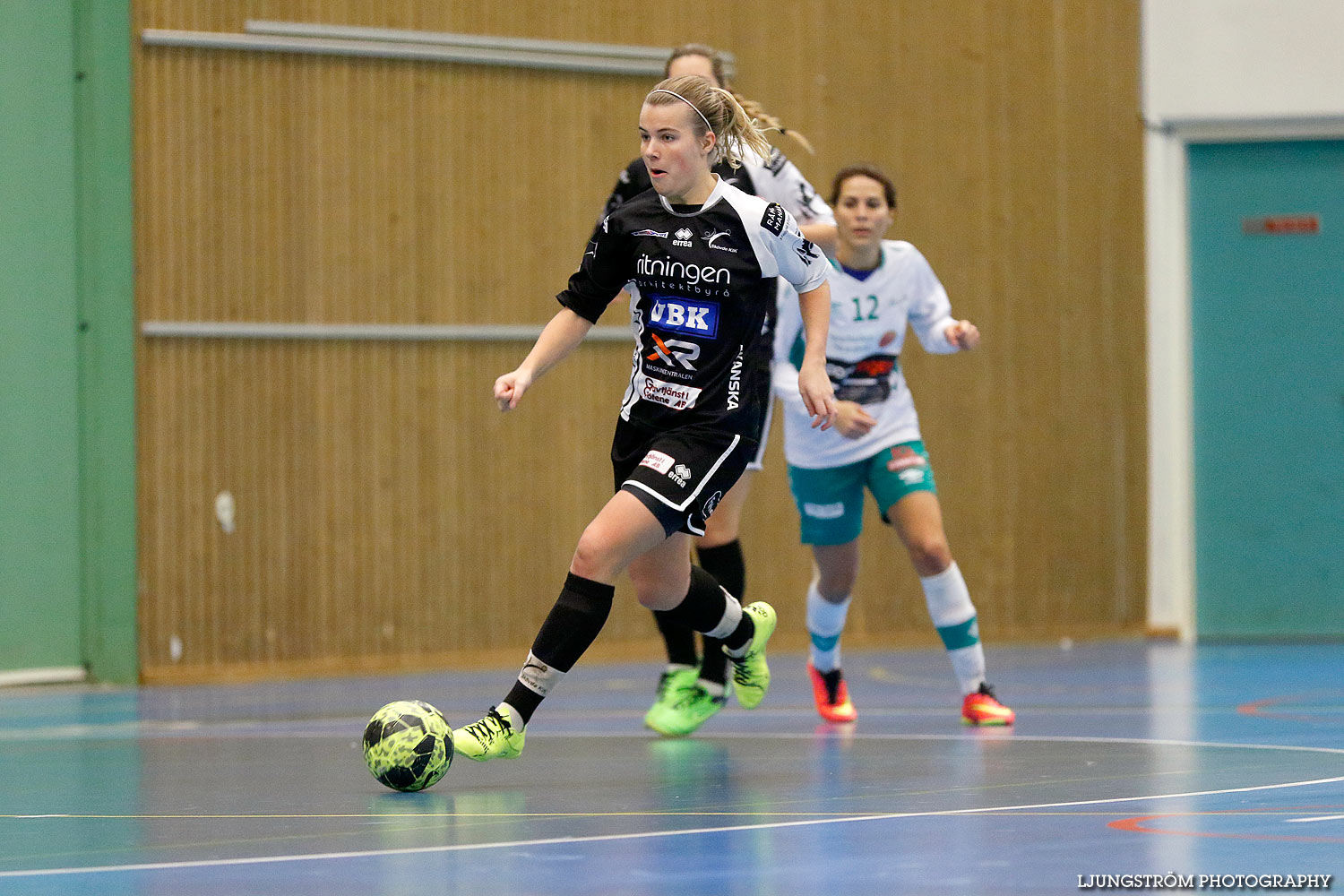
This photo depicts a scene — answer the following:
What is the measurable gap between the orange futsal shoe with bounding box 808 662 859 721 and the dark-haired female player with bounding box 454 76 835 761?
1.63 m

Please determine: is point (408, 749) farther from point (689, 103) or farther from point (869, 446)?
point (869, 446)

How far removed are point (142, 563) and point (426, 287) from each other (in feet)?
6.79

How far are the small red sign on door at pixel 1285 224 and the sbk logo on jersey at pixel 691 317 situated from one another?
723cm

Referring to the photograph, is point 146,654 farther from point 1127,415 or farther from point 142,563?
point 1127,415

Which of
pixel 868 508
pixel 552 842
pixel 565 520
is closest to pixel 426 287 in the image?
pixel 565 520

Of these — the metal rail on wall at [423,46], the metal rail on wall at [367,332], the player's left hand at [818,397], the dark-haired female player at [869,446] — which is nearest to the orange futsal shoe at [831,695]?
the dark-haired female player at [869,446]

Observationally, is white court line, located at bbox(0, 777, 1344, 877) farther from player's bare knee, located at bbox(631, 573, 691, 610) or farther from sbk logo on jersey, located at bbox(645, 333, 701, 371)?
sbk logo on jersey, located at bbox(645, 333, 701, 371)

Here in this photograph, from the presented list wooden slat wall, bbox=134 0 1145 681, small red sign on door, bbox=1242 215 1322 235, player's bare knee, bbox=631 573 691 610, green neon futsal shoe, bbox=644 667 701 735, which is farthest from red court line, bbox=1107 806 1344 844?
small red sign on door, bbox=1242 215 1322 235

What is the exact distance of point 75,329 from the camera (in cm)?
896

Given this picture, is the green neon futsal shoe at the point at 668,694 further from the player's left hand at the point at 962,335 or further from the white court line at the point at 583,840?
the white court line at the point at 583,840

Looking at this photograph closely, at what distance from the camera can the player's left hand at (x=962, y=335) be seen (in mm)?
6051

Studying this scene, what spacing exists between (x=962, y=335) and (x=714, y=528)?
3.55ft

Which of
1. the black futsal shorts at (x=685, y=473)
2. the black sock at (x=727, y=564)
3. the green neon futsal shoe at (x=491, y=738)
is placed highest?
the black futsal shorts at (x=685, y=473)

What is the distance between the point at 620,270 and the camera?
4.88 metres
